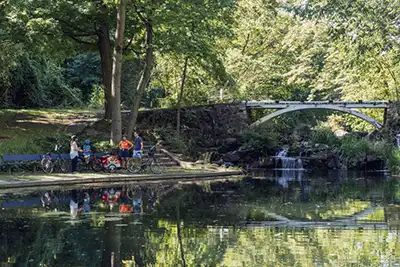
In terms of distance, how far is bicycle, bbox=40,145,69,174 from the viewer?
84.6 ft

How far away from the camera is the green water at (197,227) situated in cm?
1066

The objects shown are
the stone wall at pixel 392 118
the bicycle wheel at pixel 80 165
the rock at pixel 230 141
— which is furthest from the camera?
the stone wall at pixel 392 118

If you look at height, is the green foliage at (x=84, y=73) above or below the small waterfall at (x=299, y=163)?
above

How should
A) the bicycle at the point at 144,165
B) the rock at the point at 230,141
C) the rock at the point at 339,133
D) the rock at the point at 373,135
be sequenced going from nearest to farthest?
the bicycle at the point at 144,165 → the rock at the point at 230,141 → the rock at the point at 373,135 → the rock at the point at 339,133

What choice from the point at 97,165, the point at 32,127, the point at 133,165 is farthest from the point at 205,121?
the point at 97,165

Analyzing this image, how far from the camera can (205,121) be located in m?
40.8

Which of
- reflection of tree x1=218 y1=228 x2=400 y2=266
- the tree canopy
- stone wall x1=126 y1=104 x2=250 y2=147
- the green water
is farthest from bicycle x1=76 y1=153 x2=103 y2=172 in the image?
reflection of tree x1=218 y1=228 x2=400 y2=266

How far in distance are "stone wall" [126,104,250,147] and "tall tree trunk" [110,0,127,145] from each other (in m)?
7.37

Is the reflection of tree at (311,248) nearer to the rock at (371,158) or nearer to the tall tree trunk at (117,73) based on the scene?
the tall tree trunk at (117,73)

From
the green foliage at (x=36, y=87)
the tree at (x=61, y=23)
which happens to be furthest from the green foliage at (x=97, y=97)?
the tree at (x=61, y=23)

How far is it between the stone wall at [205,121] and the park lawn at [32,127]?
3.90 m

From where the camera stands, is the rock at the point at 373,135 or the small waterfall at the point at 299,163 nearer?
the small waterfall at the point at 299,163

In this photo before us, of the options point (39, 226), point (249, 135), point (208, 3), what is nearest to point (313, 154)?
point (249, 135)

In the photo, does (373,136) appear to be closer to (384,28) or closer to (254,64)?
(254,64)
